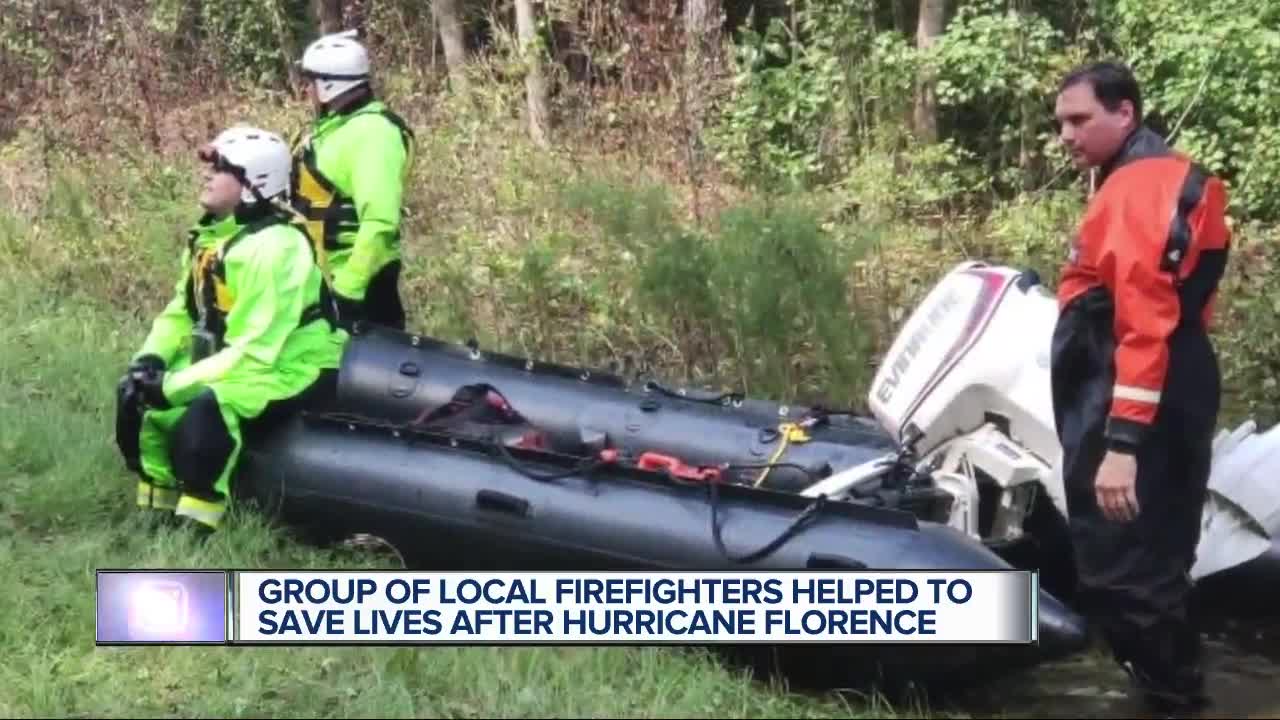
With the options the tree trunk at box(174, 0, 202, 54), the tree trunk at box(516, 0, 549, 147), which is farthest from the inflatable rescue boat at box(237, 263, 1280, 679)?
the tree trunk at box(174, 0, 202, 54)

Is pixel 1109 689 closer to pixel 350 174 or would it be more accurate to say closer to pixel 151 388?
pixel 151 388

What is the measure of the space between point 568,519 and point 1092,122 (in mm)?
1617

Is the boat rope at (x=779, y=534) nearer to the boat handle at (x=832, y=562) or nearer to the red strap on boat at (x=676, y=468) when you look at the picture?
the boat handle at (x=832, y=562)

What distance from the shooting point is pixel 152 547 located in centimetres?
475

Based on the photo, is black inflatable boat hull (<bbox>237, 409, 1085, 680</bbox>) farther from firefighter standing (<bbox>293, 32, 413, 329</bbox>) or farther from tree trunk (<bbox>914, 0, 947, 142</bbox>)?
tree trunk (<bbox>914, 0, 947, 142</bbox>)

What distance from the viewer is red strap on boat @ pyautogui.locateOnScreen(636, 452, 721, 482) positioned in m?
4.43

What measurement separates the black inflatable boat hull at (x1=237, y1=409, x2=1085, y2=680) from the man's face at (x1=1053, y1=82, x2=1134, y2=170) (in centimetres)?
97

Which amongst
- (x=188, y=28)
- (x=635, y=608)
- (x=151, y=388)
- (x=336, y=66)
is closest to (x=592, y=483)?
(x=635, y=608)

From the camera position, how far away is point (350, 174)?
18.4 ft

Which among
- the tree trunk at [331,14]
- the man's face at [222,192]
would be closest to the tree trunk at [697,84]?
the man's face at [222,192]

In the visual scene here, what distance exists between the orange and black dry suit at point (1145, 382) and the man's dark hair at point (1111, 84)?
0.26 feet

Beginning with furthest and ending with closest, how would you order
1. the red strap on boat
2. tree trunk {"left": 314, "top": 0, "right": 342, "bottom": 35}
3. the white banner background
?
tree trunk {"left": 314, "top": 0, "right": 342, "bottom": 35}, the red strap on boat, the white banner background

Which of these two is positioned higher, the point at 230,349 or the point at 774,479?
the point at 230,349

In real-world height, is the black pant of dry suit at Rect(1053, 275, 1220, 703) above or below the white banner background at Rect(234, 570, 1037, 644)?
above
